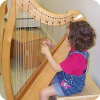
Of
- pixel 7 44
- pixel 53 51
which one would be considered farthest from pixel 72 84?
pixel 7 44

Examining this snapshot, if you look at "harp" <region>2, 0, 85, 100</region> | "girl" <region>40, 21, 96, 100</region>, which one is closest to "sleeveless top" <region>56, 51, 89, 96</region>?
"girl" <region>40, 21, 96, 100</region>

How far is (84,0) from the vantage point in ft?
5.55

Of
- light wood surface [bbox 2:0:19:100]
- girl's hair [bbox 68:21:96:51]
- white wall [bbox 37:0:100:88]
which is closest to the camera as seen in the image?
light wood surface [bbox 2:0:19:100]

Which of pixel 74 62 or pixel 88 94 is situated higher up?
pixel 74 62

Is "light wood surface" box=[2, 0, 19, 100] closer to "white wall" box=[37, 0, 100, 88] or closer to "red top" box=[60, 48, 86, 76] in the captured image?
"red top" box=[60, 48, 86, 76]

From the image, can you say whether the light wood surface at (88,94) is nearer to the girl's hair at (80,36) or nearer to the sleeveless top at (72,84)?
the sleeveless top at (72,84)

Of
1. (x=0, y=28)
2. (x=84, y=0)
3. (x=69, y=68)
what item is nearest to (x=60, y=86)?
(x=69, y=68)

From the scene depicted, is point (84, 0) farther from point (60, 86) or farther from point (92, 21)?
point (60, 86)

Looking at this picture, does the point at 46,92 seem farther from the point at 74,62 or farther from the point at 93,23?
the point at 93,23

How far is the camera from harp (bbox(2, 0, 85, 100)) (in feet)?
3.55

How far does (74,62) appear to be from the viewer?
1173 mm

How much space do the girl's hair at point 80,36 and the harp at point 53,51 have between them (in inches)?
4.0

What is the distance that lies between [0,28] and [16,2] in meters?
0.26

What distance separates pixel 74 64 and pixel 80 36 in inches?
7.0
